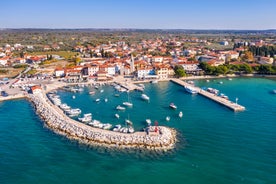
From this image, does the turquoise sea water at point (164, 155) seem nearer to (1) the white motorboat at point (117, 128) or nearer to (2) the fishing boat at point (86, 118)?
(2) the fishing boat at point (86, 118)

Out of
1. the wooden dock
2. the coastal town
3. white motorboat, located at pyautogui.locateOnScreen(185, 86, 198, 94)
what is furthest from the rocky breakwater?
white motorboat, located at pyautogui.locateOnScreen(185, 86, 198, 94)

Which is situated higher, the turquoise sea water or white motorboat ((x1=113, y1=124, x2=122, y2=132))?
white motorboat ((x1=113, y1=124, x2=122, y2=132))

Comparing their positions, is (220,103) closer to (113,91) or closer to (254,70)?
(113,91)

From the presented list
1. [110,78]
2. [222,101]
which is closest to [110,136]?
[222,101]

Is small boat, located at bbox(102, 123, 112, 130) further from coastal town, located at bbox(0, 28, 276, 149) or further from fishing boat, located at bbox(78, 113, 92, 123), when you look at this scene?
fishing boat, located at bbox(78, 113, 92, 123)

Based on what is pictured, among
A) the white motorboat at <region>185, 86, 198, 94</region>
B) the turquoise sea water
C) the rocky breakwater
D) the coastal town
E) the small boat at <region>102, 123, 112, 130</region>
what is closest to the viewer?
the turquoise sea water

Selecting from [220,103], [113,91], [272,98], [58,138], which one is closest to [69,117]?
[58,138]

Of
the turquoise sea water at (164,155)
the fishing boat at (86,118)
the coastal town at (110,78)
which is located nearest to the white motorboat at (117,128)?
the coastal town at (110,78)

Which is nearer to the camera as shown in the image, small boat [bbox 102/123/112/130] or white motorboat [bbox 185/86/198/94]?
small boat [bbox 102/123/112/130]
